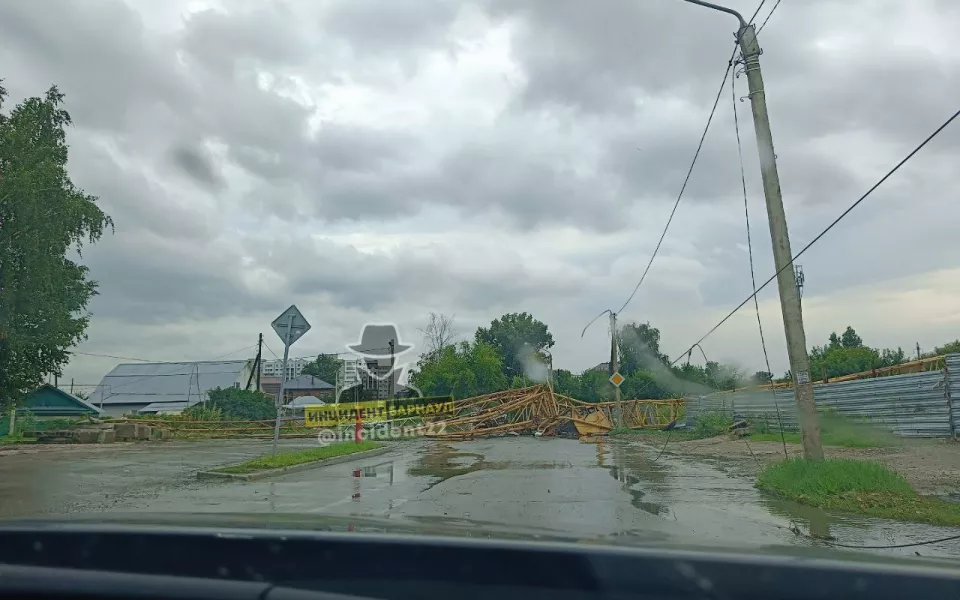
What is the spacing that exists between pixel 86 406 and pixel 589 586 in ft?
189

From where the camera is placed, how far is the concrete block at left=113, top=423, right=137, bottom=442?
30894 millimetres

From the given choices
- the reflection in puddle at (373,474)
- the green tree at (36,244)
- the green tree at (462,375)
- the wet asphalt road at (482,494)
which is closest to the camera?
the wet asphalt road at (482,494)

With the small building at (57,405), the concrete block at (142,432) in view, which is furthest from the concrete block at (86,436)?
the small building at (57,405)

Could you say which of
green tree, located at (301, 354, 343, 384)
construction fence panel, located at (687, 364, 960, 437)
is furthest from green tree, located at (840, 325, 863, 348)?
green tree, located at (301, 354, 343, 384)

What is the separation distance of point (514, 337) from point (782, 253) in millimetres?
76140

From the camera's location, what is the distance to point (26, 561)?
2.14 metres

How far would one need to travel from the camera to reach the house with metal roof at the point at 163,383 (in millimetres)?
66875

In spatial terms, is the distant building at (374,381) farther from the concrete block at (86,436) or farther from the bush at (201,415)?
the concrete block at (86,436)

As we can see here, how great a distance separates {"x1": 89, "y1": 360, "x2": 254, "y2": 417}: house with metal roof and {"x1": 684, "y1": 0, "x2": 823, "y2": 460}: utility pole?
61539 millimetres

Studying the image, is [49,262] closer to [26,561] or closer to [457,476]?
[457,476]

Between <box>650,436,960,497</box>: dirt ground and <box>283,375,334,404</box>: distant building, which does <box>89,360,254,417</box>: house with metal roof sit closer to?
<box>283,375,334,404</box>: distant building

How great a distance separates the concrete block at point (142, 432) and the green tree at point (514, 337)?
55.1m

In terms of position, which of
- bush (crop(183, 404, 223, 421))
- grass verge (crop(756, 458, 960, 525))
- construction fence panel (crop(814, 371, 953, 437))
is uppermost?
bush (crop(183, 404, 223, 421))

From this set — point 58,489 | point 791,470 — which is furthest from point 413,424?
point 791,470
